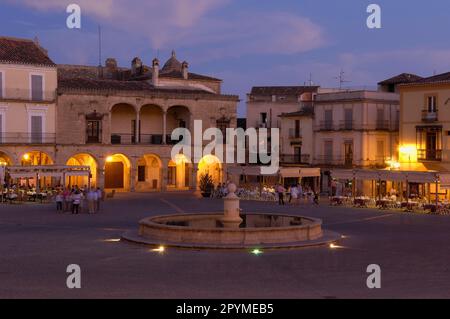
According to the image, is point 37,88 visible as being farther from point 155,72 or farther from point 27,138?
point 155,72

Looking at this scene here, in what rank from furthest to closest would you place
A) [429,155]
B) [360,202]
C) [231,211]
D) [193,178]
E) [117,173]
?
[193,178] < [117,173] < [429,155] < [360,202] < [231,211]

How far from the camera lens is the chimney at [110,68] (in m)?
63.1

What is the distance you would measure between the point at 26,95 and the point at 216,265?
31.1 meters

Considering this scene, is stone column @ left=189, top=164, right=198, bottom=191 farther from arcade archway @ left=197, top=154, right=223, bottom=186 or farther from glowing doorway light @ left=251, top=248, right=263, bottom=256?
glowing doorway light @ left=251, top=248, right=263, bottom=256

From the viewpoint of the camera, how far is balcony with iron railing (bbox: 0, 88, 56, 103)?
4428 centimetres

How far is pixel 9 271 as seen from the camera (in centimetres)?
1596

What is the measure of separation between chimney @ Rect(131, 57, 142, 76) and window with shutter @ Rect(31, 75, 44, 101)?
1662cm

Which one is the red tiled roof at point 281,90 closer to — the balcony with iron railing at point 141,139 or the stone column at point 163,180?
the balcony with iron railing at point 141,139

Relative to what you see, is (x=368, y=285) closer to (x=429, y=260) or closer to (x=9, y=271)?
(x=429, y=260)

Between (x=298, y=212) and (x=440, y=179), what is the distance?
656cm

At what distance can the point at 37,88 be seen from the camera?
1791 inches

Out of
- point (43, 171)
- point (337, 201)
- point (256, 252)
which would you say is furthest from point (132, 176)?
point (256, 252)

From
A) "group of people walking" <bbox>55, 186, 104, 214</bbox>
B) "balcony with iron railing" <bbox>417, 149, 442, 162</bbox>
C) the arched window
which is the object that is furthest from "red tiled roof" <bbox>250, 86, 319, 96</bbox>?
"group of people walking" <bbox>55, 186, 104, 214</bbox>
